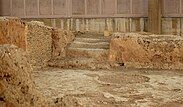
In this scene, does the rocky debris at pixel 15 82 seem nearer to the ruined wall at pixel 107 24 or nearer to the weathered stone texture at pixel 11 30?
the weathered stone texture at pixel 11 30

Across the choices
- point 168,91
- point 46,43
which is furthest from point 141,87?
point 46,43

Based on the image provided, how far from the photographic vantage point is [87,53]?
6.33 meters

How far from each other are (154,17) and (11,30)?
17.5 ft

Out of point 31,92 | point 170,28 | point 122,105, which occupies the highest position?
point 170,28

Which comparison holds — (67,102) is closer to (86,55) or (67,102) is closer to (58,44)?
(86,55)

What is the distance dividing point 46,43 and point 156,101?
3443 mm

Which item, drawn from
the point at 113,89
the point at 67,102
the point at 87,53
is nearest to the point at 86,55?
the point at 87,53

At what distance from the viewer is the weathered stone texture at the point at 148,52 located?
565cm

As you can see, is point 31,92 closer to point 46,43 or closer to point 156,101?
point 156,101

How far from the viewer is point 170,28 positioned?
8.84 meters

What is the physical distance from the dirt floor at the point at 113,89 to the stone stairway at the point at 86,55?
907 millimetres

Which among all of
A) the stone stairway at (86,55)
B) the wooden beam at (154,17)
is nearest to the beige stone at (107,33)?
the stone stairway at (86,55)

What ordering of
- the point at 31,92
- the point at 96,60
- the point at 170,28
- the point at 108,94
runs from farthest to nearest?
the point at 170,28 → the point at 96,60 → the point at 108,94 → the point at 31,92

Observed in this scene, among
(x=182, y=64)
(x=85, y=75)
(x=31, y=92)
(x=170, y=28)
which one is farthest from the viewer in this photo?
(x=170, y=28)
